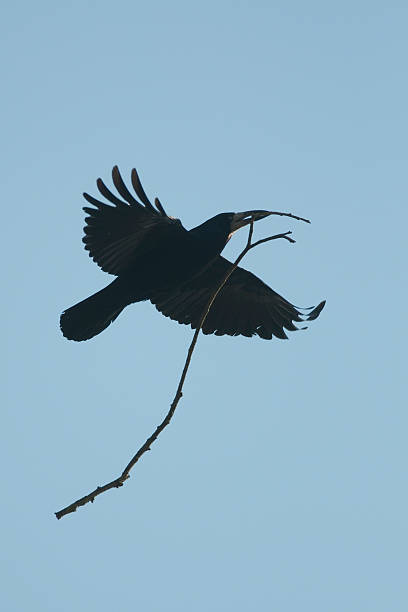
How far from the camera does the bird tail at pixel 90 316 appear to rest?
25.2ft

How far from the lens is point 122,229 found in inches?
307

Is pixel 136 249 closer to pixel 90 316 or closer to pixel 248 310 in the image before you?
pixel 90 316

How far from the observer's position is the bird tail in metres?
7.68

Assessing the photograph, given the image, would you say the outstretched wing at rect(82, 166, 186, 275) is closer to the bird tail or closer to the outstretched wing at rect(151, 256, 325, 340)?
the bird tail

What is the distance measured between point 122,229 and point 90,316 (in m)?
0.77

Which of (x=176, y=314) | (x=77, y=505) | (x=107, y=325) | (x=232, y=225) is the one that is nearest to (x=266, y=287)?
(x=176, y=314)

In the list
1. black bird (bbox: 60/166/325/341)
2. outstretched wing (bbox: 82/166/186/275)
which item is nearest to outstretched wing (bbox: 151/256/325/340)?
black bird (bbox: 60/166/325/341)

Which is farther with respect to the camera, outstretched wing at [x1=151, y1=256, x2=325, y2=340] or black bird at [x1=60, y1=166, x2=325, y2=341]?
outstretched wing at [x1=151, y1=256, x2=325, y2=340]

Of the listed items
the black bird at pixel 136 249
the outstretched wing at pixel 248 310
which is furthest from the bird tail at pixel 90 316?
the outstretched wing at pixel 248 310

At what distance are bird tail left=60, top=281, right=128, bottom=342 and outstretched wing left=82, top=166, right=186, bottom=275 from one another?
12.5 inches

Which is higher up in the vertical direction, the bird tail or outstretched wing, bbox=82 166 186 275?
outstretched wing, bbox=82 166 186 275

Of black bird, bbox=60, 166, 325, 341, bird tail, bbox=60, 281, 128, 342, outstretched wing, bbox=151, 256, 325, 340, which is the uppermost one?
outstretched wing, bbox=151, 256, 325, 340

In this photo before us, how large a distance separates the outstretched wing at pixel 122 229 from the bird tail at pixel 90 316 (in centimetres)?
32

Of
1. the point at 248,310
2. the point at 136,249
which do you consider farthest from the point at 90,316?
the point at 248,310
